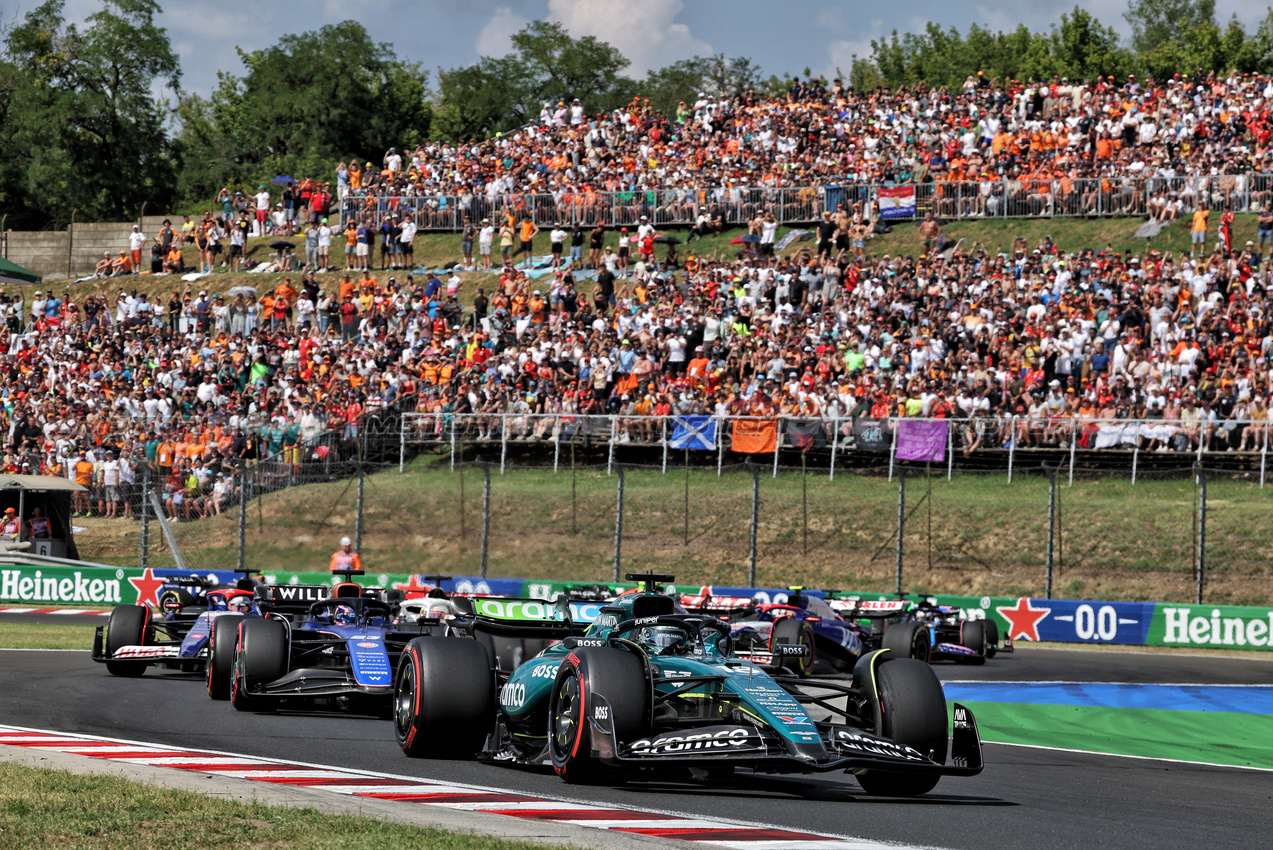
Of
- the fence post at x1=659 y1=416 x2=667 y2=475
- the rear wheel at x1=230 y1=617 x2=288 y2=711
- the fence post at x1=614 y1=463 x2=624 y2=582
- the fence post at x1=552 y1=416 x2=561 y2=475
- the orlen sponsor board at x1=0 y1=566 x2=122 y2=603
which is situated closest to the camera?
the rear wheel at x1=230 y1=617 x2=288 y2=711

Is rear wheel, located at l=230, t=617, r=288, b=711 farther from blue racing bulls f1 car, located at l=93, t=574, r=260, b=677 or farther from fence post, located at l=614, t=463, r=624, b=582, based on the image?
fence post, located at l=614, t=463, r=624, b=582

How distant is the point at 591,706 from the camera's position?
870 centimetres

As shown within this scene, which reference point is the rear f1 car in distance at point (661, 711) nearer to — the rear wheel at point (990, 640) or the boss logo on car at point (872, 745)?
the boss logo on car at point (872, 745)

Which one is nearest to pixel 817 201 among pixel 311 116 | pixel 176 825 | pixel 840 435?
pixel 840 435

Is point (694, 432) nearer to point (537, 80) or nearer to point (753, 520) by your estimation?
point (753, 520)

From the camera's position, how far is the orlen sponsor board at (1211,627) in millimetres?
22547

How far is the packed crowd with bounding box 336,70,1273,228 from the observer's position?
120 feet

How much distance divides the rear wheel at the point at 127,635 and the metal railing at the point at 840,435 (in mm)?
12193

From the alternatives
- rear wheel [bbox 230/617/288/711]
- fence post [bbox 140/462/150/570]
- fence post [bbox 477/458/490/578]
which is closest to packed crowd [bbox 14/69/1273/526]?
fence post [bbox 140/462/150/570]

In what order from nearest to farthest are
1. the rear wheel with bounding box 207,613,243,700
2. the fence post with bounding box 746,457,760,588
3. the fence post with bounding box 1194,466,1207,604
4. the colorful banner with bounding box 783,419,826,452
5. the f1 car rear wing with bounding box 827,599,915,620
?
the rear wheel with bounding box 207,613,243,700 < the f1 car rear wing with bounding box 827,599,915,620 < the fence post with bounding box 1194,466,1207,604 < the fence post with bounding box 746,457,760,588 < the colorful banner with bounding box 783,419,826,452

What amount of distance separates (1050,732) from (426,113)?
7541cm

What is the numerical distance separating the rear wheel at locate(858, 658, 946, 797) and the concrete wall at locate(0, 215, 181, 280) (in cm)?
4746

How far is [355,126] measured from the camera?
7831 cm

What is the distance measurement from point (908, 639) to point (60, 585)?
17811 mm
